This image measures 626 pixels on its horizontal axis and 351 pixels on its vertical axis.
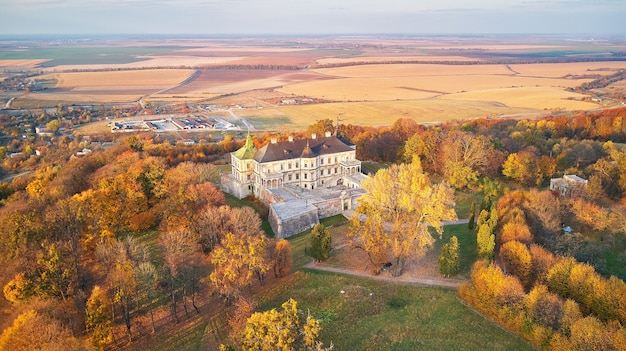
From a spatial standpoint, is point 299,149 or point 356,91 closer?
point 299,149

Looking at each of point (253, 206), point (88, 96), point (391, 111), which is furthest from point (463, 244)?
point (88, 96)

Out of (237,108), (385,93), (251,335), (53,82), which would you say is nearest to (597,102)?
(385,93)

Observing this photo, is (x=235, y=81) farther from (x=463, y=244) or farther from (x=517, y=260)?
(x=517, y=260)

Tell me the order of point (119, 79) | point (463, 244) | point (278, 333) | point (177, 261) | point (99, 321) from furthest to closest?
point (119, 79) < point (463, 244) < point (177, 261) < point (99, 321) < point (278, 333)

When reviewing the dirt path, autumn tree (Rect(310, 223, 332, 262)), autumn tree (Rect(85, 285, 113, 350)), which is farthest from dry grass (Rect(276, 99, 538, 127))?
autumn tree (Rect(85, 285, 113, 350))

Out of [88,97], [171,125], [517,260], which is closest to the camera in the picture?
[517,260]

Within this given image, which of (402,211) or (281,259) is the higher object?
(402,211)

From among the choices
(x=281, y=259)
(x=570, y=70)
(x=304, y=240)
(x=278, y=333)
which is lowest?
(x=304, y=240)
